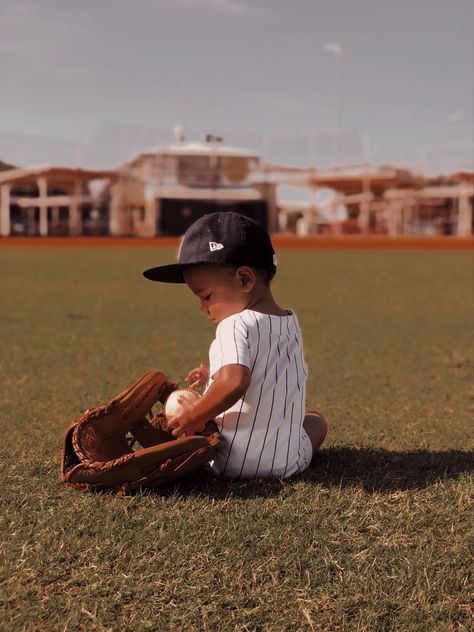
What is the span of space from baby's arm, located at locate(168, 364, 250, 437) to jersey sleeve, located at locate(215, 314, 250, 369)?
21 mm

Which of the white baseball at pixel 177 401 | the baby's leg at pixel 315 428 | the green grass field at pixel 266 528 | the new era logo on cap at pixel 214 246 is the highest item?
the new era logo on cap at pixel 214 246

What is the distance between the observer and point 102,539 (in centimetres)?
213

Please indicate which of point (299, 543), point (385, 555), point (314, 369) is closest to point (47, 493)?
point (299, 543)

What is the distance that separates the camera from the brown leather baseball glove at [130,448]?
239 cm

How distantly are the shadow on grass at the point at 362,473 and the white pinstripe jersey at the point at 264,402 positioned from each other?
62 mm

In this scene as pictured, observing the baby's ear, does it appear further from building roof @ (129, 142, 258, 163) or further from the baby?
building roof @ (129, 142, 258, 163)

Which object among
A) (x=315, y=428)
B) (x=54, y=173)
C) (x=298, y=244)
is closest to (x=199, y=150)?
(x=54, y=173)

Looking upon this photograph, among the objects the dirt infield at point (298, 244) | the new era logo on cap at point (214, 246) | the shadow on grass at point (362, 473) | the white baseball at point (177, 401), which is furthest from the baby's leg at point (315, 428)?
the dirt infield at point (298, 244)

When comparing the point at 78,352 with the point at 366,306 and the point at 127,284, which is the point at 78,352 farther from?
the point at 127,284

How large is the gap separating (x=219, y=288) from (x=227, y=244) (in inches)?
6.2

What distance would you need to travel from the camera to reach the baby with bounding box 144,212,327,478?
2371 mm

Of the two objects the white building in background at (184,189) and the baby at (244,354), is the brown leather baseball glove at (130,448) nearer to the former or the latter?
the baby at (244,354)

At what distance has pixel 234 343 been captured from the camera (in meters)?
2.36

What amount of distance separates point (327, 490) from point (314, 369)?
264 centimetres
